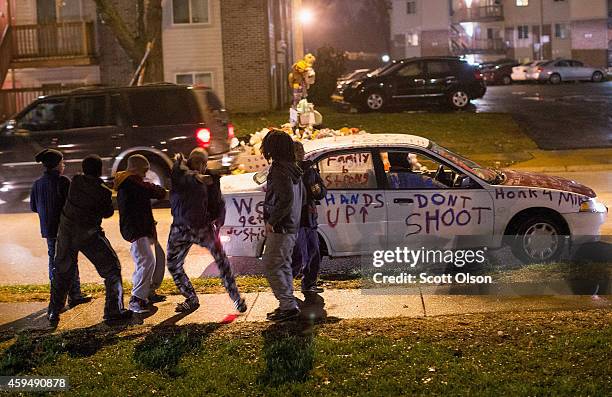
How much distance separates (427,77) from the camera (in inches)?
1116

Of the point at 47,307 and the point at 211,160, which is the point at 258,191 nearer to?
the point at 47,307

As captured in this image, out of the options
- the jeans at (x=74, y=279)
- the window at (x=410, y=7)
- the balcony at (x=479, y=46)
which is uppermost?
the window at (x=410, y=7)

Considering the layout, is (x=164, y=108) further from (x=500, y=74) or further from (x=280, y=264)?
(x=500, y=74)

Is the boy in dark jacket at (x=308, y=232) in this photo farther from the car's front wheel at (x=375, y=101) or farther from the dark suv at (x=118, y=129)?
the car's front wheel at (x=375, y=101)

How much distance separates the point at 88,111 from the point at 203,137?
6.71 feet

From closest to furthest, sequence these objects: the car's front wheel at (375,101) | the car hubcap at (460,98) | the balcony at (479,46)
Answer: the car hubcap at (460,98) → the car's front wheel at (375,101) → the balcony at (479,46)

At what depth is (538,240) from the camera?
948 centimetres

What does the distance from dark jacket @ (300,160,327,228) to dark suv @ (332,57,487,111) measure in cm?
2025

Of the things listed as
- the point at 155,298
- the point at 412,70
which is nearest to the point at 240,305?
the point at 155,298

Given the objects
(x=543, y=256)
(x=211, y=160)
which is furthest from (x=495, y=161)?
(x=543, y=256)

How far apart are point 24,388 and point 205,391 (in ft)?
4.30

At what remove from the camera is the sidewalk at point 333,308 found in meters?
7.90

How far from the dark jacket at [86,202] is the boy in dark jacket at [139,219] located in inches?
6.6

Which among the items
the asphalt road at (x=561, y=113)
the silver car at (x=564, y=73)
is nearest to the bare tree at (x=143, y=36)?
the asphalt road at (x=561, y=113)
